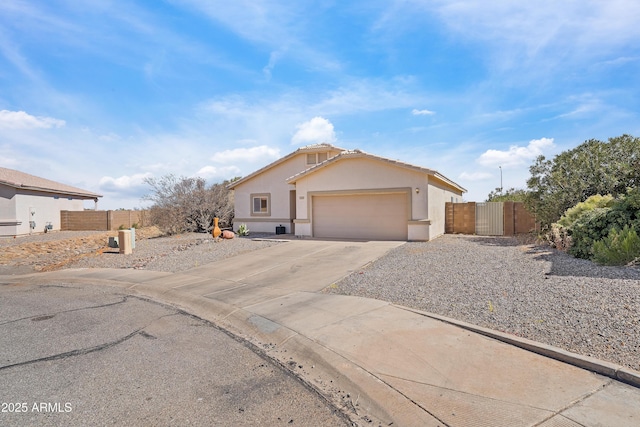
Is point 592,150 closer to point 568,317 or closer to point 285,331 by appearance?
point 568,317

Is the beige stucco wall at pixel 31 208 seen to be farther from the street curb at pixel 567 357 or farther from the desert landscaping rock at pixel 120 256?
the street curb at pixel 567 357

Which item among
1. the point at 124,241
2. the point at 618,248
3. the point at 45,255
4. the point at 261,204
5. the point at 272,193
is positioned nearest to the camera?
the point at 618,248

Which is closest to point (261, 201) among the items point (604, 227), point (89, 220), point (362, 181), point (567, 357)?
point (362, 181)

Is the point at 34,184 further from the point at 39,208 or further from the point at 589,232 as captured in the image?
the point at 589,232

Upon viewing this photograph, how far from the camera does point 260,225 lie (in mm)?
23234

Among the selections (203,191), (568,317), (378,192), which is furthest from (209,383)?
(203,191)

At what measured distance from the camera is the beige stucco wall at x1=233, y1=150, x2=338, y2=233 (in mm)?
22297

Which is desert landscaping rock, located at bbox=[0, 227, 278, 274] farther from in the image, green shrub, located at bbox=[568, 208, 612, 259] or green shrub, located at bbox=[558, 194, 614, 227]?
green shrub, located at bbox=[558, 194, 614, 227]

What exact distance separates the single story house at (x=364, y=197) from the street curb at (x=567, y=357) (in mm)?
11418

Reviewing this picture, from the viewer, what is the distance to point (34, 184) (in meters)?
27.9

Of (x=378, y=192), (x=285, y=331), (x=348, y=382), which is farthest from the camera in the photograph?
(x=378, y=192)

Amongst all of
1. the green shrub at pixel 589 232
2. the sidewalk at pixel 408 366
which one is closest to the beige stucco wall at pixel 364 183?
the green shrub at pixel 589 232

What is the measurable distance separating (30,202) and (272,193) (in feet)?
61.2

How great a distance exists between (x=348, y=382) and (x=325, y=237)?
47.9 ft
